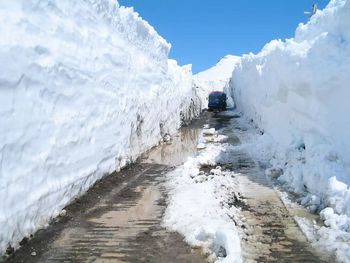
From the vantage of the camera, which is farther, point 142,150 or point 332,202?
point 142,150

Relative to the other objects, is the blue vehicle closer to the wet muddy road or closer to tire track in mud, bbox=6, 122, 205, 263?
the wet muddy road

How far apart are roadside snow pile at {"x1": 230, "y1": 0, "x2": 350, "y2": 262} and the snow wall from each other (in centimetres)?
416

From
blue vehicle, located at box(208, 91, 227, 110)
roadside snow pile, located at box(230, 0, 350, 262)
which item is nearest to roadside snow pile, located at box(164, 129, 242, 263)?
roadside snow pile, located at box(230, 0, 350, 262)

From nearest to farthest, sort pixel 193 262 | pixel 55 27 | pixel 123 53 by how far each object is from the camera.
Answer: pixel 193 262
pixel 55 27
pixel 123 53

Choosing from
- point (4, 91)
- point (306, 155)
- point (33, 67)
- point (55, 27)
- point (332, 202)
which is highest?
point (55, 27)

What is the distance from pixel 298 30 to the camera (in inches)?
502

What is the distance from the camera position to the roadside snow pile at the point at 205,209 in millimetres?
5219

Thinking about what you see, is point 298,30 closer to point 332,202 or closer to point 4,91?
point 332,202

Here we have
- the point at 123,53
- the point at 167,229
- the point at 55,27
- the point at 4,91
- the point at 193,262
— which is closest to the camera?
the point at 193,262

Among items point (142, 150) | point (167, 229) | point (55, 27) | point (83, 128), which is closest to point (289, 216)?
point (167, 229)

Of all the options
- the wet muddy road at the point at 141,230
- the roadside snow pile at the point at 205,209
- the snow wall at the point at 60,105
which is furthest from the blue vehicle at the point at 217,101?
the wet muddy road at the point at 141,230

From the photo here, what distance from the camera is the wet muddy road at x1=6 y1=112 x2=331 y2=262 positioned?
5.17m

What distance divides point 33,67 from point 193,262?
4.15 metres

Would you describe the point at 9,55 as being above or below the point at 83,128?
above
